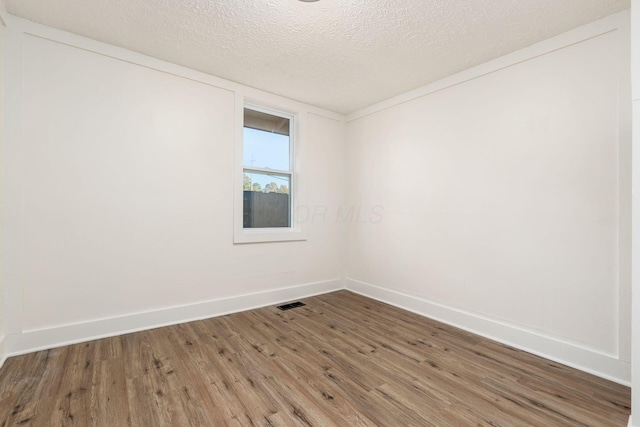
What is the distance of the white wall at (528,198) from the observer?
6.83 feet

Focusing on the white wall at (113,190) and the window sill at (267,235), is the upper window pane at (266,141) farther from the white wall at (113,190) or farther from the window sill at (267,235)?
the window sill at (267,235)

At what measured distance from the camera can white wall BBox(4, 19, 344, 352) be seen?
7.49 feet

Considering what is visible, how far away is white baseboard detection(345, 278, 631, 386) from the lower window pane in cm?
176

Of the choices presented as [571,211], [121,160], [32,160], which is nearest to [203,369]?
[121,160]

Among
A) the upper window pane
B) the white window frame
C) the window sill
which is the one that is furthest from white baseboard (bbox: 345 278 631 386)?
the upper window pane

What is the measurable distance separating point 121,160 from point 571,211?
3902 mm

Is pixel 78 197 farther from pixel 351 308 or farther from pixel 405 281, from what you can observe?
pixel 405 281

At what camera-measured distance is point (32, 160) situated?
2.30 metres

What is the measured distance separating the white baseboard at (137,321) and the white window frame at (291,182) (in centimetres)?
69

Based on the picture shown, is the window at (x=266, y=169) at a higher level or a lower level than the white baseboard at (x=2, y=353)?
higher

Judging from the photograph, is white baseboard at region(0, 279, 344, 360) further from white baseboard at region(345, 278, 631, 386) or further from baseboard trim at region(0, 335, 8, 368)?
white baseboard at region(345, 278, 631, 386)

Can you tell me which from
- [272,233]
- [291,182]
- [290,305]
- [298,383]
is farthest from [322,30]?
[290,305]

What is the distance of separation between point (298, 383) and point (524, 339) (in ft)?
6.53

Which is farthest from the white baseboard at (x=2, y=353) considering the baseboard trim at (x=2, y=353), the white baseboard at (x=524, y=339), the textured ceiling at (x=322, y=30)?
the white baseboard at (x=524, y=339)
